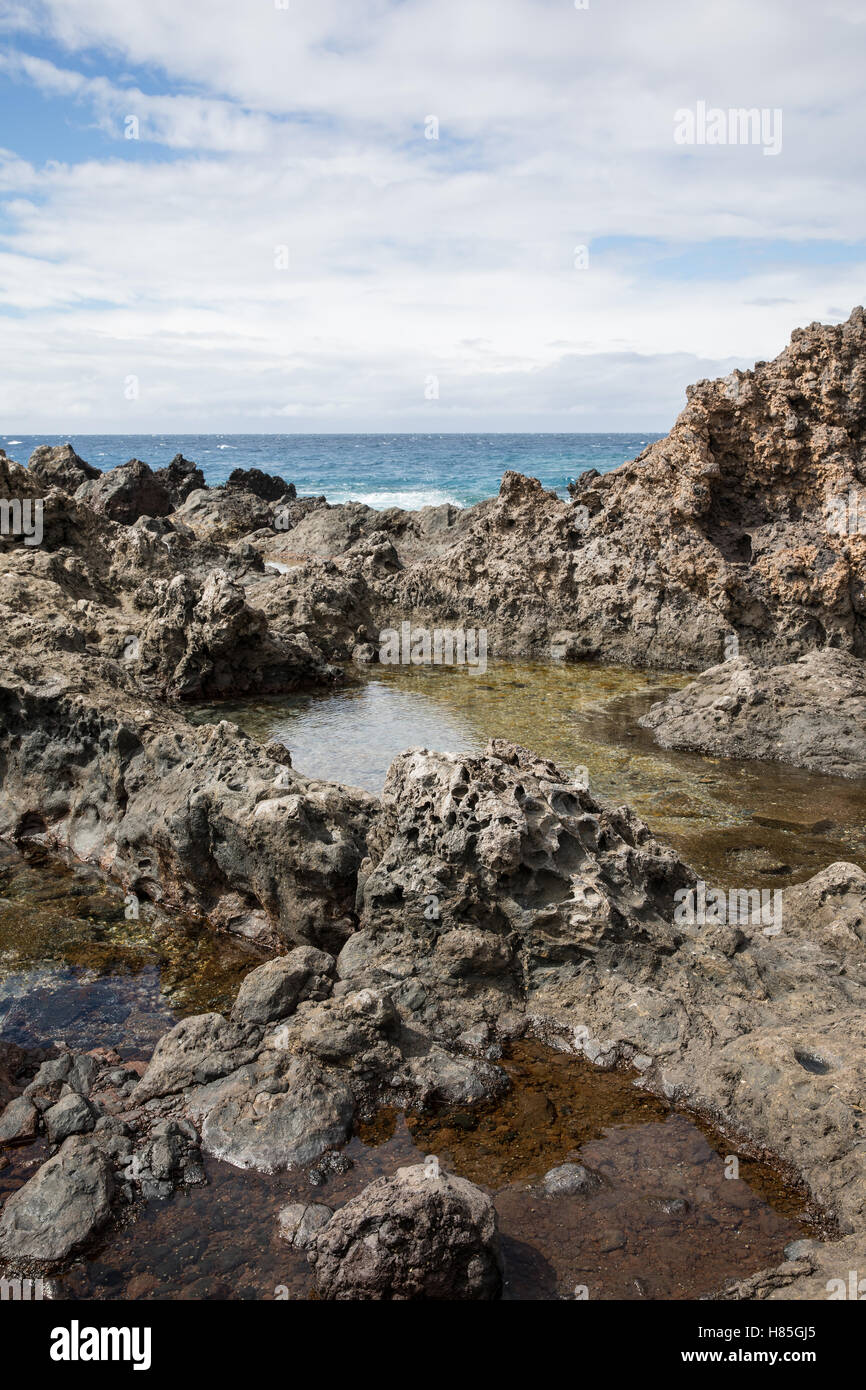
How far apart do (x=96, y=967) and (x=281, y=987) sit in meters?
1.74

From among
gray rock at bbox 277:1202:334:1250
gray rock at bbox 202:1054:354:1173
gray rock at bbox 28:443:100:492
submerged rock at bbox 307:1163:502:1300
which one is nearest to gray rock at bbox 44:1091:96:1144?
gray rock at bbox 202:1054:354:1173

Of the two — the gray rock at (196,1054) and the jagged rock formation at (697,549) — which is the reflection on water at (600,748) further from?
the gray rock at (196,1054)

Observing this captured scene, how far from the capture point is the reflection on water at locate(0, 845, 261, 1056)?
19.0 ft

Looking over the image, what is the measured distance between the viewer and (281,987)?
558 centimetres

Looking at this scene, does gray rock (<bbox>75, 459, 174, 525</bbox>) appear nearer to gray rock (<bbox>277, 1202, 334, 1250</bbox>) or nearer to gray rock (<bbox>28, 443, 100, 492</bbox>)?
gray rock (<bbox>28, 443, 100, 492</bbox>)

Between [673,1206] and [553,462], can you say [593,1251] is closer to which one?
[673,1206]

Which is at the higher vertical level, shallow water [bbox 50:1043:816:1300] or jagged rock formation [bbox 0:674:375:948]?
jagged rock formation [bbox 0:674:375:948]

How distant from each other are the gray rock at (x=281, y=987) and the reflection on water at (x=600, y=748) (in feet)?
12.0

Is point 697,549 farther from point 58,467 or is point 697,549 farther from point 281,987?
point 58,467

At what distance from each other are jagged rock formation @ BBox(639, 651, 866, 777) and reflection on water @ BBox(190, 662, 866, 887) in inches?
12.2

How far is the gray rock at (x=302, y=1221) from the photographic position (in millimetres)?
4023

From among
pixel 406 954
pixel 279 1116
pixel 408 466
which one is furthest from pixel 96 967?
pixel 408 466

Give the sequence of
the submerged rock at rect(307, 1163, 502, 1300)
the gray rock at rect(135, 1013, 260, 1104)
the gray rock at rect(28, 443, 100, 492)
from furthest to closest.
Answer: the gray rock at rect(28, 443, 100, 492)
the gray rock at rect(135, 1013, 260, 1104)
the submerged rock at rect(307, 1163, 502, 1300)

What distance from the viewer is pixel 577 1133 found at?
4758mm
